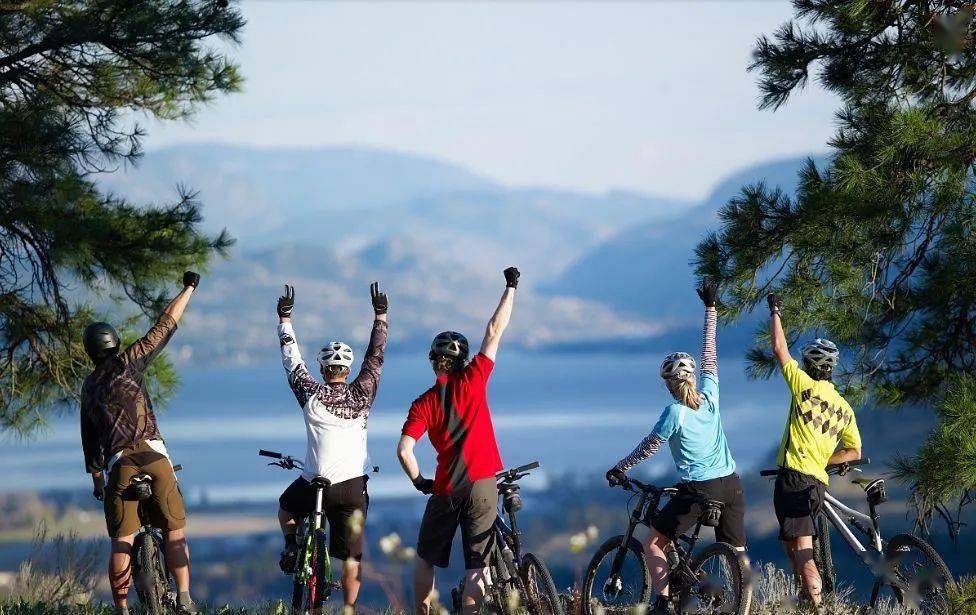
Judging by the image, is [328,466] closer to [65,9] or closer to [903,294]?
[903,294]

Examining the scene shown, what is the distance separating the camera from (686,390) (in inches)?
251

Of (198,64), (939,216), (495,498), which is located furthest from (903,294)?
(198,64)

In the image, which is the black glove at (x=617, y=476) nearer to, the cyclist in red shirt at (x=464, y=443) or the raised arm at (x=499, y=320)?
the cyclist in red shirt at (x=464, y=443)

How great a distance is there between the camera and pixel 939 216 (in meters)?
9.51

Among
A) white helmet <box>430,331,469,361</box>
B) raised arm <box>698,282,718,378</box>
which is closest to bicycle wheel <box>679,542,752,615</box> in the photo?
raised arm <box>698,282,718,378</box>

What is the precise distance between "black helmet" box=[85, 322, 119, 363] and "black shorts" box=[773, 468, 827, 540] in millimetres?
3380

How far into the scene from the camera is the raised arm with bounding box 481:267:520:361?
20.1 feet

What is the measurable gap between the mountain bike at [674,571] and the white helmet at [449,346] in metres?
0.98

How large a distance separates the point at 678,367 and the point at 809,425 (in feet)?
2.84

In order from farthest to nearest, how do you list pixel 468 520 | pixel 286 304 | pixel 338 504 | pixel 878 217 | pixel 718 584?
1. pixel 878 217
2. pixel 286 304
3. pixel 338 504
4. pixel 718 584
5. pixel 468 520

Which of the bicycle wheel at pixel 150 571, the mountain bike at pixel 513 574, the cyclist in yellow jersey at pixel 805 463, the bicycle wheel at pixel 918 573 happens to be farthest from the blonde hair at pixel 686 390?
the bicycle wheel at pixel 150 571

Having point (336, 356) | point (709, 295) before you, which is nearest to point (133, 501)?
point (336, 356)

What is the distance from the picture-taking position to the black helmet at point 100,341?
21.4 ft

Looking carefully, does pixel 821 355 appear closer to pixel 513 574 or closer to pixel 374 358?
pixel 513 574
